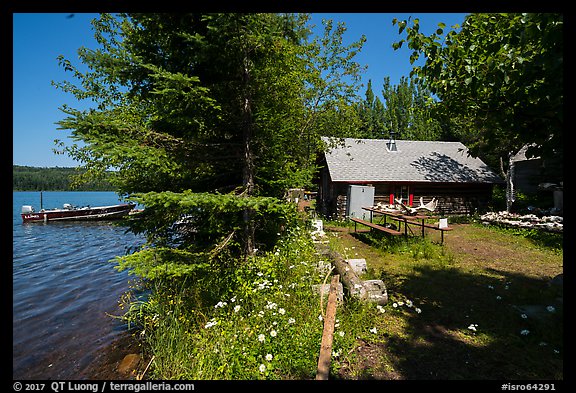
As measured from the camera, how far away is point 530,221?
13.6 meters

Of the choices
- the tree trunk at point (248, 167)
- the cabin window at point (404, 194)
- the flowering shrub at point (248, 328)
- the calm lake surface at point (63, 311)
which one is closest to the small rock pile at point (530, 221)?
the cabin window at point (404, 194)

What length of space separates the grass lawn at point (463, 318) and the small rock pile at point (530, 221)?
423 cm

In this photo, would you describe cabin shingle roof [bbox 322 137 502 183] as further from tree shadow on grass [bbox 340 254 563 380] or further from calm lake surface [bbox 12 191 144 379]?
calm lake surface [bbox 12 191 144 379]

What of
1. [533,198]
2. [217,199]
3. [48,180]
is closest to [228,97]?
Result: [217,199]

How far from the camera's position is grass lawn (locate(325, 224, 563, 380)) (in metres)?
3.52

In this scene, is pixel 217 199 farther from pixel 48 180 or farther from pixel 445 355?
pixel 48 180

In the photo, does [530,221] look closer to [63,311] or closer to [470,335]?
[470,335]

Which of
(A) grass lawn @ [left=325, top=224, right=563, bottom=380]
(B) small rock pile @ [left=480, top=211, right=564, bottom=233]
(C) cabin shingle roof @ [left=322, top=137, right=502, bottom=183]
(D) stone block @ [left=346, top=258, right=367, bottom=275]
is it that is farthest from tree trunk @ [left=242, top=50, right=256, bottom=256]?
(B) small rock pile @ [left=480, top=211, right=564, bottom=233]

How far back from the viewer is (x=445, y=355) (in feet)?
12.4

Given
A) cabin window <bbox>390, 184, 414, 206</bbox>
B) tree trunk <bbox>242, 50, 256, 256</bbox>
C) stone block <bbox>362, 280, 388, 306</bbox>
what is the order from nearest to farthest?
stone block <bbox>362, 280, 388, 306</bbox>, tree trunk <bbox>242, 50, 256, 256</bbox>, cabin window <bbox>390, 184, 414, 206</bbox>

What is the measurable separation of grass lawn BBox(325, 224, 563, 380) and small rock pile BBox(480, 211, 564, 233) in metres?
4.23

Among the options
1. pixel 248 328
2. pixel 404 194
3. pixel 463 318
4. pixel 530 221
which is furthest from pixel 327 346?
pixel 404 194

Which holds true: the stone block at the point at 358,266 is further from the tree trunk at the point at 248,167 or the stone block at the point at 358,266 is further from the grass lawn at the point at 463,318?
the tree trunk at the point at 248,167
